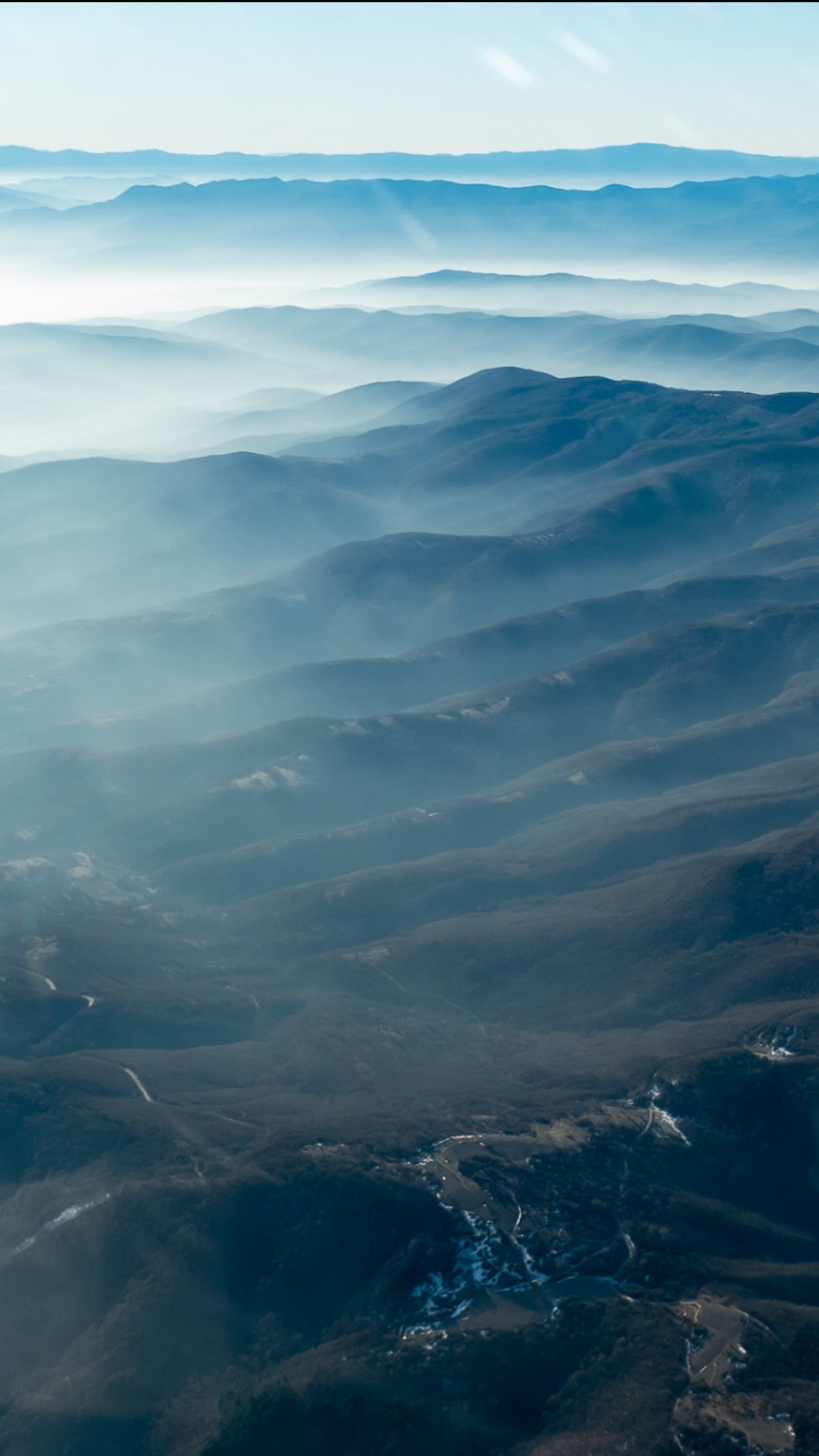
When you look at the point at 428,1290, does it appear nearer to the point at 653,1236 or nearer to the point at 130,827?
the point at 653,1236

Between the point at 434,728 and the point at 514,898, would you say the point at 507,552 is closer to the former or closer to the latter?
the point at 434,728

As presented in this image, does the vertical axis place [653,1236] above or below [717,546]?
below

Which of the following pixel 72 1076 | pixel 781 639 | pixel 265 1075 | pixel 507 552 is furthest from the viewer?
pixel 507 552

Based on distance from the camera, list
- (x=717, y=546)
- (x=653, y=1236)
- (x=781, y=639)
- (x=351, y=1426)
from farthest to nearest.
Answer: (x=717, y=546) < (x=781, y=639) < (x=653, y=1236) < (x=351, y=1426)

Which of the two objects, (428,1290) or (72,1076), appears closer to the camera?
(428,1290)

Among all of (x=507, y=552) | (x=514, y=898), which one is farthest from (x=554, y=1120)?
(x=507, y=552)

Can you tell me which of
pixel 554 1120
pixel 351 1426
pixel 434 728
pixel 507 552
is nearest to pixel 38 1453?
pixel 351 1426
